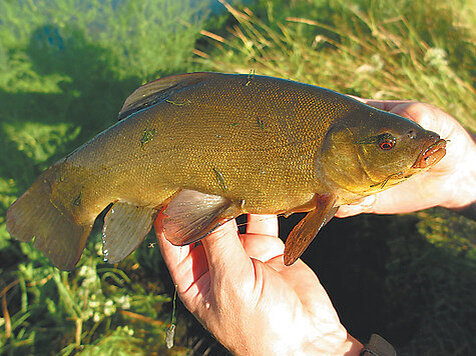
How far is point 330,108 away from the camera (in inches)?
58.1

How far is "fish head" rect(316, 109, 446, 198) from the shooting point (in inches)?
54.4

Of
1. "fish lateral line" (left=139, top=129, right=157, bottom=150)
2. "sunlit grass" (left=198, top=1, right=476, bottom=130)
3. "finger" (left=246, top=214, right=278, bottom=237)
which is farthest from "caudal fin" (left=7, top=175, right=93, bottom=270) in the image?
"sunlit grass" (left=198, top=1, right=476, bottom=130)

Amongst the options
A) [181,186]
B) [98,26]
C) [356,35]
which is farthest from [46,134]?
[356,35]

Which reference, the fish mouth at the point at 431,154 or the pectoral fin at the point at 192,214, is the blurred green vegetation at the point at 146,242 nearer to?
the pectoral fin at the point at 192,214

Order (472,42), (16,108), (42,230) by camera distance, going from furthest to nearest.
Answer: (472,42), (16,108), (42,230)

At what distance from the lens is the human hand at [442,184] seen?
2.18 m

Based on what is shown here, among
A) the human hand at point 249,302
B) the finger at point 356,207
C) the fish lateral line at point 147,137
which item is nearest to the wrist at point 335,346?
the human hand at point 249,302

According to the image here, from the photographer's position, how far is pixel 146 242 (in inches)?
115

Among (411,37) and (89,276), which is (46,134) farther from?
(411,37)

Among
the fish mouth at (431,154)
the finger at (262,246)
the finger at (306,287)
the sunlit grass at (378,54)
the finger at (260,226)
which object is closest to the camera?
the fish mouth at (431,154)

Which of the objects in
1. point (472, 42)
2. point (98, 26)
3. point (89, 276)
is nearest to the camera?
point (89, 276)

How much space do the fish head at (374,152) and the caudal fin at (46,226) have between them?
1146 millimetres

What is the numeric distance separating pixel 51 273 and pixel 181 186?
1584 mm

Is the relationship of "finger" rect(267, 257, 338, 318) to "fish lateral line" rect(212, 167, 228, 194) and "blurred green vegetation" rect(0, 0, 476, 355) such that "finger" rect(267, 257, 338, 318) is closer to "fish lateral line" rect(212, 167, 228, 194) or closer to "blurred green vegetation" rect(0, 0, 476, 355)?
"fish lateral line" rect(212, 167, 228, 194)
